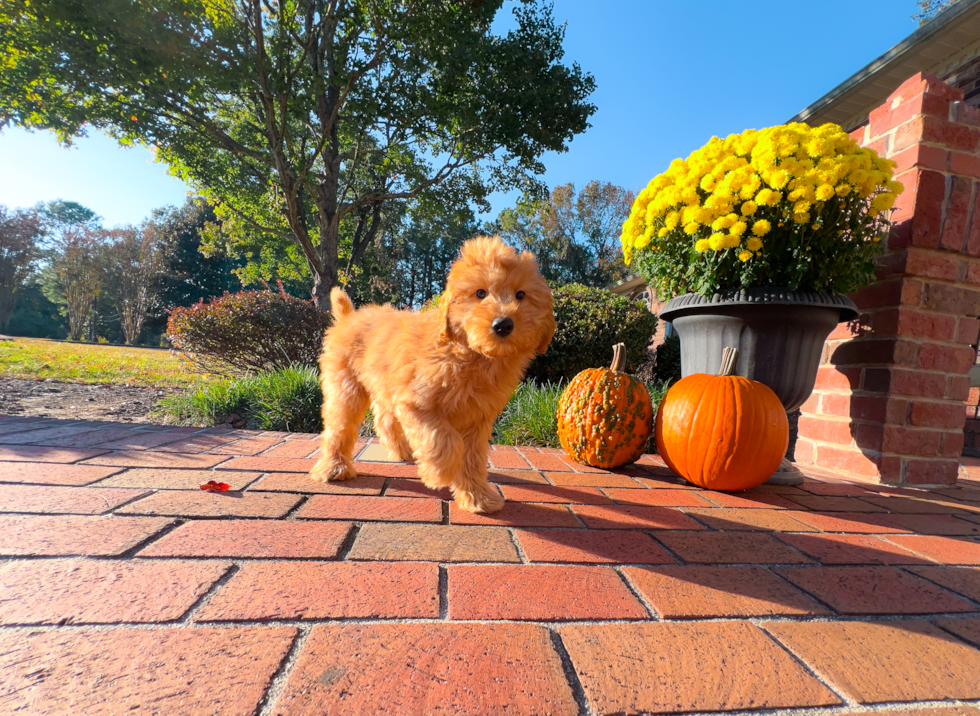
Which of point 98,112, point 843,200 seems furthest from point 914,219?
point 98,112

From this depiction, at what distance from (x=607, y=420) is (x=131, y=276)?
30.4 m

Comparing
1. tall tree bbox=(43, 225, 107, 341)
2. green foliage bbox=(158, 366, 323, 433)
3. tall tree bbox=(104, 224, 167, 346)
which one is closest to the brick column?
green foliage bbox=(158, 366, 323, 433)

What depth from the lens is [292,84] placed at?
26.2 feet

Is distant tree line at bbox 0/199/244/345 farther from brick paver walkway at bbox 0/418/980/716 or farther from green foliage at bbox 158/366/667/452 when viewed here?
brick paver walkway at bbox 0/418/980/716

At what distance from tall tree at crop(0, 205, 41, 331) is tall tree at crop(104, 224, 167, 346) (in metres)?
5.25

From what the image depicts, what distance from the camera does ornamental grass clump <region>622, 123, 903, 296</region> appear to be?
2646mm

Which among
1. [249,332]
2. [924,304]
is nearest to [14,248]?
[249,332]

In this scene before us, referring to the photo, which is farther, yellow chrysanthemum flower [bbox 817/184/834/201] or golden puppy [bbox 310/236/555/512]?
yellow chrysanthemum flower [bbox 817/184/834/201]

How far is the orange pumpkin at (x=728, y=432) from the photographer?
2523 mm

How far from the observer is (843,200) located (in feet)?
8.82

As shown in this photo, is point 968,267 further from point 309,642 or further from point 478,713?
point 309,642

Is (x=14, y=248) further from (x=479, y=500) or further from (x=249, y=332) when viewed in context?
(x=479, y=500)

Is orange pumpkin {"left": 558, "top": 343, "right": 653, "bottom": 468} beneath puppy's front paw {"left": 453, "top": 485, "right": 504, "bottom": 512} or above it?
above

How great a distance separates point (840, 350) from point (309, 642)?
415cm
